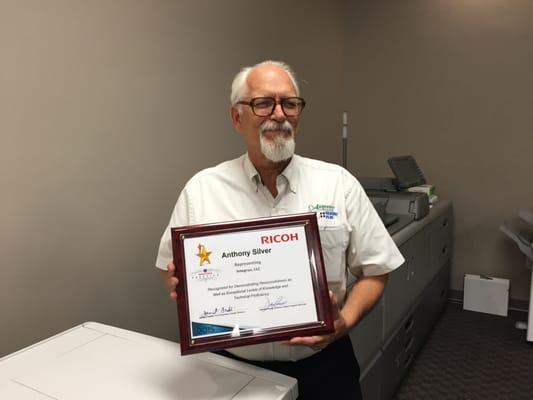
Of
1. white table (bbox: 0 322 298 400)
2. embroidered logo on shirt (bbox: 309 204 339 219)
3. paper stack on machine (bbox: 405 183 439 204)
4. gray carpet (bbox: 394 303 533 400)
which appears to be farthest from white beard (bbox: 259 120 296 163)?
paper stack on machine (bbox: 405 183 439 204)

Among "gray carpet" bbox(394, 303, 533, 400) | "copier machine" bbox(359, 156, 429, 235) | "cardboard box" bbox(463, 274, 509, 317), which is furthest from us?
"cardboard box" bbox(463, 274, 509, 317)

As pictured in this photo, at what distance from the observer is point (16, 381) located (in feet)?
2.89

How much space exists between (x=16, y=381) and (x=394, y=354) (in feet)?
5.27


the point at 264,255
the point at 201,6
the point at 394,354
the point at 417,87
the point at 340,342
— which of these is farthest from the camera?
the point at 417,87

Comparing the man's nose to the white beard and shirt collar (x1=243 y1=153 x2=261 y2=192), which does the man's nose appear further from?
shirt collar (x1=243 y1=153 x2=261 y2=192)

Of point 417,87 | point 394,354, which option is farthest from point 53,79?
point 417,87

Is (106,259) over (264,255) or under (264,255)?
under

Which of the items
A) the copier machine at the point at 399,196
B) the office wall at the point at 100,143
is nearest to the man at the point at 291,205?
the office wall at the point at 100,143

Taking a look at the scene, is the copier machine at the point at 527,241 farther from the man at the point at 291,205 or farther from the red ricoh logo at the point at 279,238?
the red ricoh logo at the point at 279,238

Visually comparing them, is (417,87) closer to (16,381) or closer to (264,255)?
(264,255)

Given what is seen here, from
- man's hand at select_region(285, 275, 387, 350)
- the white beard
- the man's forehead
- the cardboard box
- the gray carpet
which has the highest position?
the man's forehead
